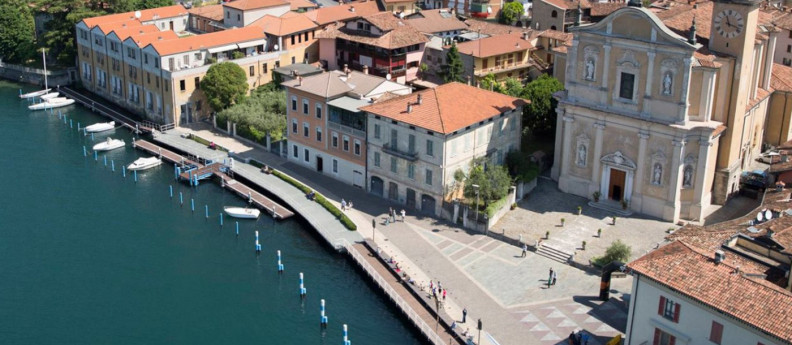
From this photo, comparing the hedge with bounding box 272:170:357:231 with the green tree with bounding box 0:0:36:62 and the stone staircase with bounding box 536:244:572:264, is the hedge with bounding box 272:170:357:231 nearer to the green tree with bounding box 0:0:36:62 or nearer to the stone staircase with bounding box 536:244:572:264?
the stone staircase with bounding box 536:244:572:264

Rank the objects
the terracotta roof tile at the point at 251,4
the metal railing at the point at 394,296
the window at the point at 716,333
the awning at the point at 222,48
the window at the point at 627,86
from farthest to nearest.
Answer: the terracotta roof tile at the point at 251,4, the awning at the point at 222,48, the window at the point at 627,86, the metal railing at the point at 394,296, the window at the point at 716,333

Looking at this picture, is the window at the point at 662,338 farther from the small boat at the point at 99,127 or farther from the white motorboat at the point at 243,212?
the small boat at the point at 99,127

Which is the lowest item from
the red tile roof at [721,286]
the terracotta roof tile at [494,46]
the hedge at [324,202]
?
the hedge at [324,202]

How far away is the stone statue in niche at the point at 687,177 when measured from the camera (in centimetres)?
7862

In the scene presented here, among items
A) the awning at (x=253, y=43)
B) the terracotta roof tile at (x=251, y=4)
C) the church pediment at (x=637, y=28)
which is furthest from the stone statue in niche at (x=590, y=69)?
the terracotta roof tile at (x=251, y=4)

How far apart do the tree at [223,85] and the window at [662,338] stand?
65648 millimetres

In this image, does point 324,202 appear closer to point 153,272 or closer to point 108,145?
point 153,272

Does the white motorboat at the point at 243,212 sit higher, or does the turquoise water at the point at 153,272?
the white motorboat at the point at 243,212

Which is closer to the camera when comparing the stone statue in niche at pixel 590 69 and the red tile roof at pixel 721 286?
the red tile roof at pixel 721 286

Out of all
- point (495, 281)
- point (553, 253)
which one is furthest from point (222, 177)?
point (553, 253)

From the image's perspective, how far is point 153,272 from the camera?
74.9m

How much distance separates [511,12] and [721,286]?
100898mm

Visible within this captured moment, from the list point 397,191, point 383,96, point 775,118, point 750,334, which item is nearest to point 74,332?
point 397,191

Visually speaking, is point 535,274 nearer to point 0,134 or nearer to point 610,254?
point 610,254
